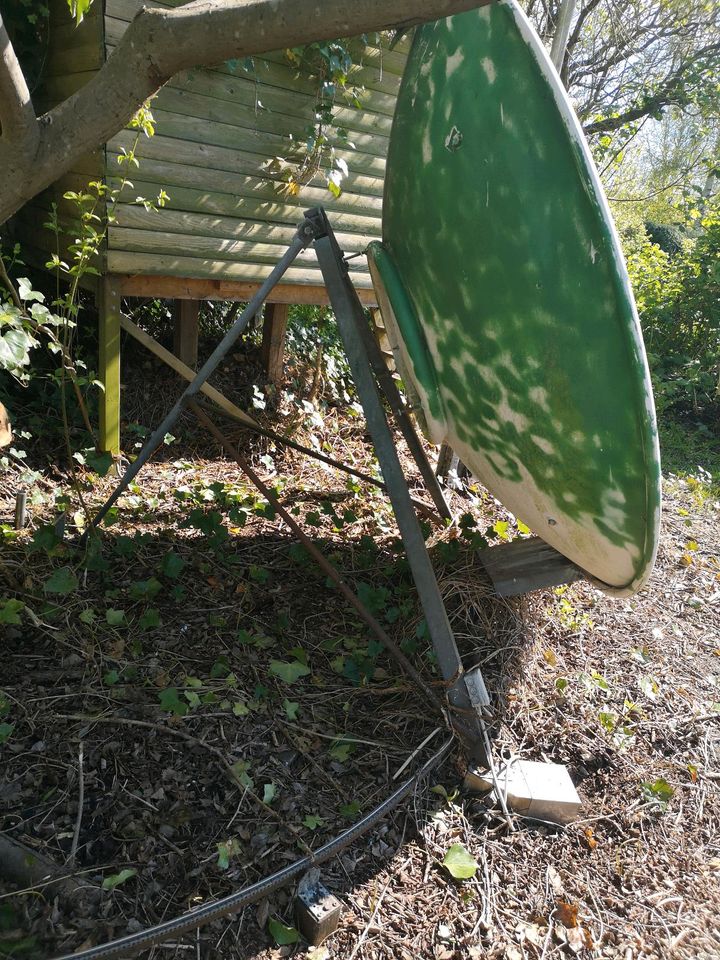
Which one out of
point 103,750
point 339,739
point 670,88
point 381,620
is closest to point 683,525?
point 381,620

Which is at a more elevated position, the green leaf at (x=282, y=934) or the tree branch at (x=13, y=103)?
the tree branch at (x=13, y=103)

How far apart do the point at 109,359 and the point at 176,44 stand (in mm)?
2133

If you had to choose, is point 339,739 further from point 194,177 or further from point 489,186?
point 194,177

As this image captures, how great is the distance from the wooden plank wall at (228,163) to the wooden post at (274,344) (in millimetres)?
561

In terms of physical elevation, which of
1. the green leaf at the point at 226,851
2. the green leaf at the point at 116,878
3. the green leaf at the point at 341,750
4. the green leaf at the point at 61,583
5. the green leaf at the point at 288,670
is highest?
the green leaf at the point at 61,583

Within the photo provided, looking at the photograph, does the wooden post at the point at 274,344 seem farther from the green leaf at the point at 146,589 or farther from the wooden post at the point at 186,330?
the green leaf at the point at 146,589

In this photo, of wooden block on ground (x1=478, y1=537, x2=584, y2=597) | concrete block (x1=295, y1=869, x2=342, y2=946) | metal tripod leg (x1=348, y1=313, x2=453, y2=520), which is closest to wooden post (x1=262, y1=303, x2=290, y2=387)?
metal tripod leg (x1=348, y1=313, x2=453, y2=520)

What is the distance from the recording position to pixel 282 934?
1.69m

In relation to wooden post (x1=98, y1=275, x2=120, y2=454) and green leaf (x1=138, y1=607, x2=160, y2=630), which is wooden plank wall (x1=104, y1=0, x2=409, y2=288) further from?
green leaf (x1=138, y1=607, x2=160, y2=630)

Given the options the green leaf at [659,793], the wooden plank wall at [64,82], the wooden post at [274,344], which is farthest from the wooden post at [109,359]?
the green leaf at [659,793]

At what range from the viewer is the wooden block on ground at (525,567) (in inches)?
108

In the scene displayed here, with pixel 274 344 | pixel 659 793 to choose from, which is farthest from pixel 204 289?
pixel 659 793

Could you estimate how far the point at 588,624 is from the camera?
3.11 m

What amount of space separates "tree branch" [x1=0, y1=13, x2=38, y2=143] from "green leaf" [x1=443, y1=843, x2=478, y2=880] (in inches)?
88.0
